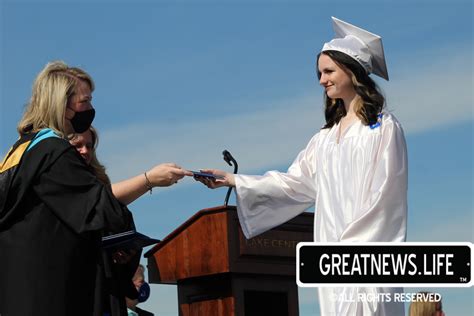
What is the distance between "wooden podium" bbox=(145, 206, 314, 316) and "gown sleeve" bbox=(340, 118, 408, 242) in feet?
4.64

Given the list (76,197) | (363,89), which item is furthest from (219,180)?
(76,197)

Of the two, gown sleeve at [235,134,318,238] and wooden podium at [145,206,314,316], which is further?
wooden podium at [145,206,314,316]

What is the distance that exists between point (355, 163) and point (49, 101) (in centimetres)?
187

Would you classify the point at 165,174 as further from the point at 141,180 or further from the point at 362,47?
the point at 362,47

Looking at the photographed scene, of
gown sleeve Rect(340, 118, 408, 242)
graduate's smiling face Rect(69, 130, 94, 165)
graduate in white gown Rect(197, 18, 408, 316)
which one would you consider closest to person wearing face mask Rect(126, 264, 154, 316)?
graduate's smiling face Rect(69, 130, 94, 165)

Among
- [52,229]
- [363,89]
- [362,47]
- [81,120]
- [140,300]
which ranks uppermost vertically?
[362,47]

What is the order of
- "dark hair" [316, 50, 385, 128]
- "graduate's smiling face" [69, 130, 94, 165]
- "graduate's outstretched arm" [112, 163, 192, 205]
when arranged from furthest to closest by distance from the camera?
"graduate's smiling face" [69, 130, 94, 165] < "dark hair" [316, 50, 385, 128] < "graduate's outstretched arm" [112, 163, 192, 205]

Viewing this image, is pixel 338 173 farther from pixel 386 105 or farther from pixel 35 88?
pixel 35 88

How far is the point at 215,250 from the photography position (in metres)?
7.07

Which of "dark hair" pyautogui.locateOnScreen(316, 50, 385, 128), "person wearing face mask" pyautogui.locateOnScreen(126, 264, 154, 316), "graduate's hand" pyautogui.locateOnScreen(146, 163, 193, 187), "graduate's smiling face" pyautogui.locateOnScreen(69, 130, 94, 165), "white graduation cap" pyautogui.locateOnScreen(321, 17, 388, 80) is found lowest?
"person wearing face mask" pyautogui.locateOnScreen(126, 264, 154, 316)

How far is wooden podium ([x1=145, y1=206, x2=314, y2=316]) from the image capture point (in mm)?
7023

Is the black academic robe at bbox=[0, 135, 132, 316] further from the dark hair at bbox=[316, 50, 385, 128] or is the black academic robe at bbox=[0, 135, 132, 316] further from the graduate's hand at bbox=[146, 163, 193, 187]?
the dark hair at bbox=[316, 50, 385, 128]

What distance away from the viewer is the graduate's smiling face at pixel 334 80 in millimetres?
5957

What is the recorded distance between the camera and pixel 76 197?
501 centimetres
